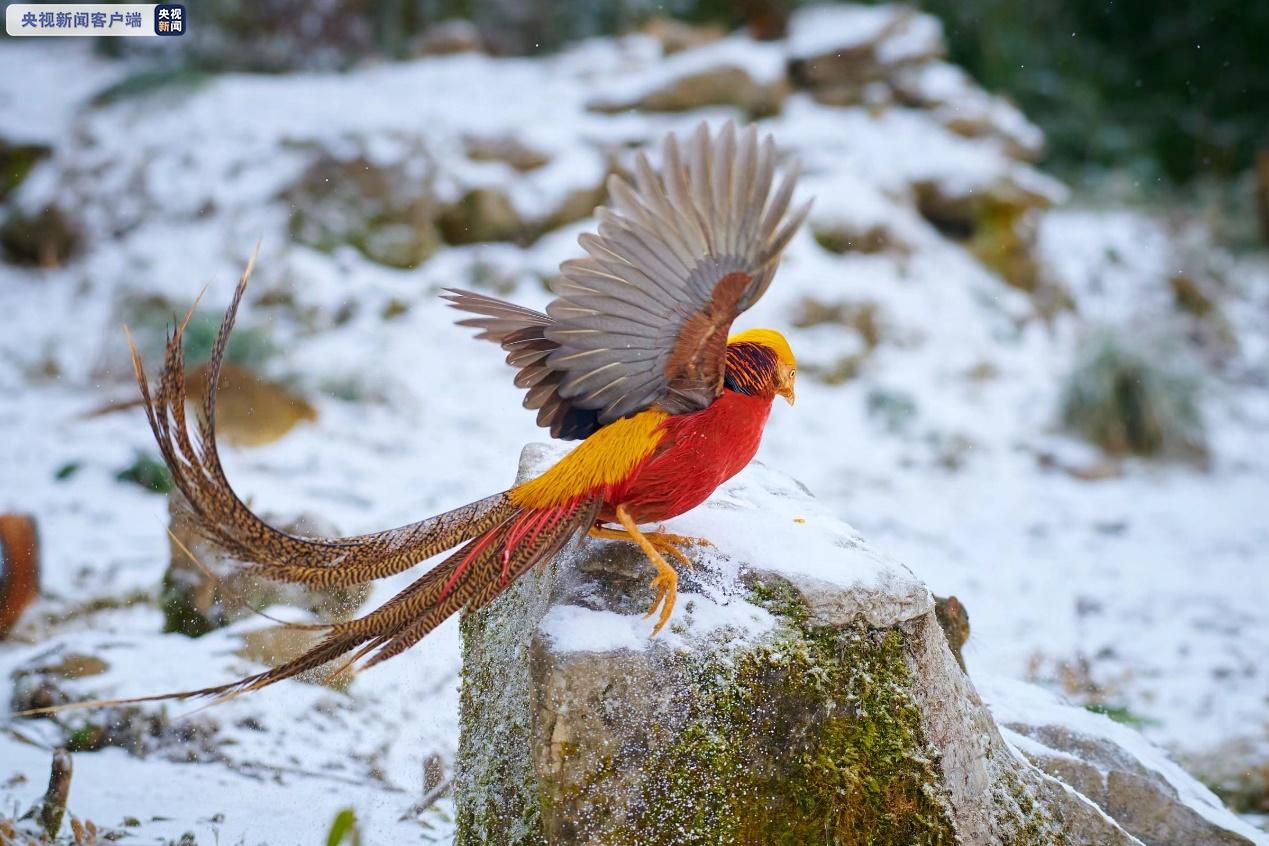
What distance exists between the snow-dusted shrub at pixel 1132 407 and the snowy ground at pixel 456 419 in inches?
6.6

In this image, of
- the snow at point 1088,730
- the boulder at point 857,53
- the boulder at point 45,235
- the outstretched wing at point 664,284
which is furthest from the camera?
the boulder at point 857,53

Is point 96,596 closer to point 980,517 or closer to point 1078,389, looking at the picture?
point 980,517

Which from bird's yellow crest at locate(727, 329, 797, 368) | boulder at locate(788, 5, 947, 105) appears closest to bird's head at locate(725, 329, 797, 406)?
bird's yellow crest at locate(727, 329, 797, 368)

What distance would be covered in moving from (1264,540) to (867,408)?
2.15 metres

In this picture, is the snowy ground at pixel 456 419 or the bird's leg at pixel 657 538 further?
the snowy ground at pixel 456 419

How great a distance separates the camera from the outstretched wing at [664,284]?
1.71 m

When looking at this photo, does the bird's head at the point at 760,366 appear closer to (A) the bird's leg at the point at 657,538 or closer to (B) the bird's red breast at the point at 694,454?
(B) the bird's red breast at the point at 694,454

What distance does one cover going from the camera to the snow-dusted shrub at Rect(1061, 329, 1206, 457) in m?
6.28

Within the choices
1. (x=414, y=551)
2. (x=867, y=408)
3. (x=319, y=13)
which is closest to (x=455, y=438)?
(x=867, y=408)

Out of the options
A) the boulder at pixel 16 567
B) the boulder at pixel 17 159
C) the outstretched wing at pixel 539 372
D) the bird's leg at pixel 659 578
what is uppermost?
the boulder at pixel 17 159

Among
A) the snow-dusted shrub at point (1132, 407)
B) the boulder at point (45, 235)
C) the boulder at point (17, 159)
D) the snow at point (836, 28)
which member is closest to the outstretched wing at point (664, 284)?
the snow-dusted shrub at point (1132, 407)

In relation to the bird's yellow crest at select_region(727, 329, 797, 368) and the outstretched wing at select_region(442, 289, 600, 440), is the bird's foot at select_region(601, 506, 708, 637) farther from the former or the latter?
the bird's yellow crest at select_region(727, 329, 797, 368)

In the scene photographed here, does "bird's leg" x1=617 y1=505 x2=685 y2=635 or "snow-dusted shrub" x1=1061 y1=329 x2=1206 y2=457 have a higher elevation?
"snow-dusted shrub" x1=1061 y1=329 x2=1206 y2=457

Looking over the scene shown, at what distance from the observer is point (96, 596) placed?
399cm
